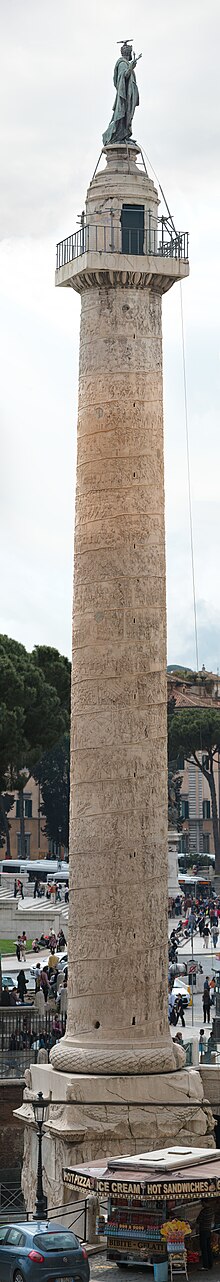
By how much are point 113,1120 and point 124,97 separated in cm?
1334

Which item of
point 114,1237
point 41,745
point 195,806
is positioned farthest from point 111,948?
point 195,806

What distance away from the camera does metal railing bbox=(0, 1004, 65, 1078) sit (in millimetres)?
35188

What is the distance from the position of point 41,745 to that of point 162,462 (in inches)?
2096

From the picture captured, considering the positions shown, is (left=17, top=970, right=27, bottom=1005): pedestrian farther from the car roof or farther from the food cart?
the car roof

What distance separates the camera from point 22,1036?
36.5 metres

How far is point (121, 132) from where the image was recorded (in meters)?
30.5

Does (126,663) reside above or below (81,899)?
above

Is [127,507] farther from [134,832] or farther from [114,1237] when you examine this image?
[114,1237]

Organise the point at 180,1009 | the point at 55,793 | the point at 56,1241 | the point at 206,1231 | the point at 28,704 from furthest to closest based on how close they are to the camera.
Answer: the point at 55,793 < the point at 28,704 < the point at 180,1009 < the point at 206,1231 < the point at 56,1241

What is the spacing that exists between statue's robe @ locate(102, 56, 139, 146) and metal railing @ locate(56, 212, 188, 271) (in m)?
1.24

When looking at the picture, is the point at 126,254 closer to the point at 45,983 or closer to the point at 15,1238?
the point at 15,1238

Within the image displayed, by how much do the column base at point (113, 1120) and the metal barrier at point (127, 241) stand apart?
421 inches

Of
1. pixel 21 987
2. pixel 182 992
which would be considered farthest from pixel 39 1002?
pixel 182 992

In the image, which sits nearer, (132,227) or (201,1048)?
(132,227)
